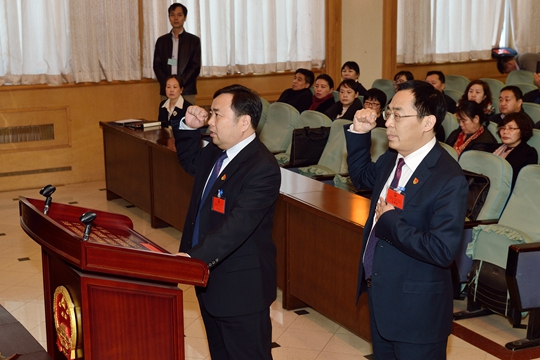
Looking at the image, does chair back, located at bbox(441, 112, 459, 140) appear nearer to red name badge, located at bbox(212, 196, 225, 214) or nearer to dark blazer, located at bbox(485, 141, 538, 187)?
dark blazer, located at bbox(485, 141, 538, 187)

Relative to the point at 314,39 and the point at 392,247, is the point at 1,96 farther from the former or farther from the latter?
the point at 392,247

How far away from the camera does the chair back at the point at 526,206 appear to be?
13.7 ft

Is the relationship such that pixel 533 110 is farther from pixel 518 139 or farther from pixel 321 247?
pixel 321 247

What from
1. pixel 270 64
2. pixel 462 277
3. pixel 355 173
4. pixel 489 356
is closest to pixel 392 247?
pixel 355 173

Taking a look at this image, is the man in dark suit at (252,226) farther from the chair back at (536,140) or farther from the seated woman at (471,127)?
the seated woman at (471,127)

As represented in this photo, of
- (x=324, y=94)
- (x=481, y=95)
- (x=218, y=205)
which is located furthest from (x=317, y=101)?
(x=218, y=205)

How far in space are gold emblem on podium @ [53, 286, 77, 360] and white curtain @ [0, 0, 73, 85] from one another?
6240mm

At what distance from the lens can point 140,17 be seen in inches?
348

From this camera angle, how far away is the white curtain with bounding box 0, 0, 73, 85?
808 cm

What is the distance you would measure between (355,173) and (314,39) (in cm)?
743

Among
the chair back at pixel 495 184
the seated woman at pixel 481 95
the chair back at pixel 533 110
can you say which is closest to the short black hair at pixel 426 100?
the chair back at pixel 495 184

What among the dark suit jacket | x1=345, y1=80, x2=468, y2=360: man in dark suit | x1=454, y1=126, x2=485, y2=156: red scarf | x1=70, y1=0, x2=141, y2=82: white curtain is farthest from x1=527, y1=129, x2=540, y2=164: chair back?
x1=70, y1=0, x2=141, y2=82: white curtain

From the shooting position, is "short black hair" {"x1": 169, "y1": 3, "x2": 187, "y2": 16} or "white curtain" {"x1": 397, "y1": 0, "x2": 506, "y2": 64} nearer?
"short black hair" {"x1": 169, "y1": 3, "x2": 187, "y2": 16}

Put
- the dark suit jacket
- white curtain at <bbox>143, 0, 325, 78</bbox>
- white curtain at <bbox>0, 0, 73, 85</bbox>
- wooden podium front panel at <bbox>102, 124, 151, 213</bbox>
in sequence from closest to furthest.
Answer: the dark suit jacket → wooden podium front panel at <bbox>102, 124, 151, 213</bbox> → white curtain at <bbox>0, 0, 73, 85</bbox> → white curtain at <bbox>143, 0, 325, 78</bbox>
